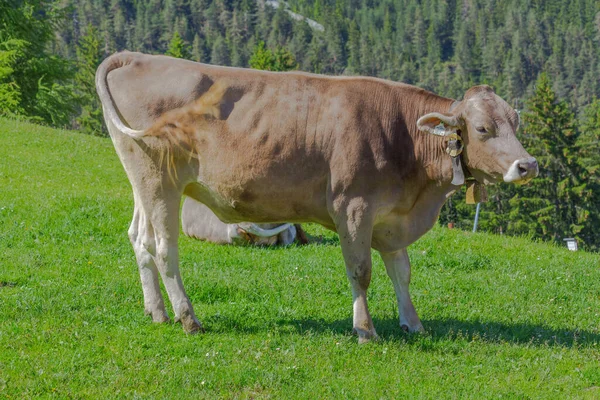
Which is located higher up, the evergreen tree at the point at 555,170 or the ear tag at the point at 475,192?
the ear tag at the point at 475,192

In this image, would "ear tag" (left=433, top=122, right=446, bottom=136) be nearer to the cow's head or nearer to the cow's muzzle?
the cow's head

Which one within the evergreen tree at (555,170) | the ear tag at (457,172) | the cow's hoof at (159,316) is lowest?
the evergreen tree at (555,170)

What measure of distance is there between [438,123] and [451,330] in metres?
2.50

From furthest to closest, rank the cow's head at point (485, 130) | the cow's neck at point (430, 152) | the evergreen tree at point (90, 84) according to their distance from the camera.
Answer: the evergreen tree at point (90, 84)
the cow's neck at point (430, 152)
the cow's head at point (485, 130)

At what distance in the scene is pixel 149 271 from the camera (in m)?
9.41

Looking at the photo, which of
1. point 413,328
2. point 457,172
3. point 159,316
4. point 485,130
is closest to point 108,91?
point 159,316

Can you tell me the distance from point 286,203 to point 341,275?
3427 millimetres

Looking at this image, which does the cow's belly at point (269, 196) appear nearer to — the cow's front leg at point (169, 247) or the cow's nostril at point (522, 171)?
the cow's front leg at point (169, 247)

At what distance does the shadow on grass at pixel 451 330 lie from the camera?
903cm

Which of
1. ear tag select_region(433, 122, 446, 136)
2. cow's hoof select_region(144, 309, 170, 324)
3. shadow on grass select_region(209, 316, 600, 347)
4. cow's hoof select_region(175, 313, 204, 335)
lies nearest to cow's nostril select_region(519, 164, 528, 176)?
ear tag select_region(433, 122, 446, 136)

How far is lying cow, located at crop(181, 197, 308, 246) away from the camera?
44.4ft

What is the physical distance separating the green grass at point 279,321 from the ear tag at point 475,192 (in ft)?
5.27

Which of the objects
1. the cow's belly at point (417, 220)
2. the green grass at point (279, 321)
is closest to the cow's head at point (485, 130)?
the cow's belly at point (417, 220)

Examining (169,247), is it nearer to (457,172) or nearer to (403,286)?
(403,286)
